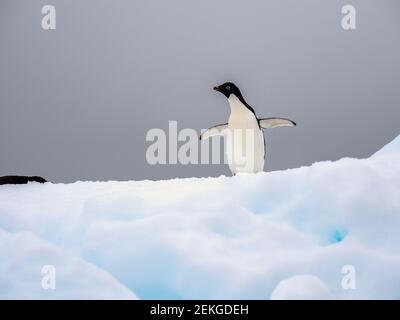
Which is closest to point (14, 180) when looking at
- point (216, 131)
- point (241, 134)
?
point (241, 134)

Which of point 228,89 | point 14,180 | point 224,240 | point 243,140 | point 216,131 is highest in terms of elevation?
point 228,89

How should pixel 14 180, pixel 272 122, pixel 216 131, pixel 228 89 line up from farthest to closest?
pixel 216 131, pixel 272 122, pixel 228 89, pixel 14 180

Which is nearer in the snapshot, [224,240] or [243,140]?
[224,240]

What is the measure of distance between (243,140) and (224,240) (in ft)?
5.57

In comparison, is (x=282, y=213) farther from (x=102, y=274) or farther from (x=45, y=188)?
(x=45, y=188)

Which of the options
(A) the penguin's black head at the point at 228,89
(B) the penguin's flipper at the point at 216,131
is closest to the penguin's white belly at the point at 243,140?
(A) the penguin's black head at the point at 228,89

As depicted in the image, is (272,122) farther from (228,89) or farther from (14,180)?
(14,180)

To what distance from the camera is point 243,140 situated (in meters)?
3.41

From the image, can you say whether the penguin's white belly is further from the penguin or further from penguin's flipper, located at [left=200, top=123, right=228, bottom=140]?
the penguin

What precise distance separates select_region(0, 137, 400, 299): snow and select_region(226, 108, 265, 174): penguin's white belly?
1251 mm

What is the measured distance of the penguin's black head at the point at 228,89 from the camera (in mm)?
3389

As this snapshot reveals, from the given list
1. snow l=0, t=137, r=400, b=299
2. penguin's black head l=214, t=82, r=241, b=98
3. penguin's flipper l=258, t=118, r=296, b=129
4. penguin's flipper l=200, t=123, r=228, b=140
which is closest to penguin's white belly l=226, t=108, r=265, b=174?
penguin's black head l=214, t=82, r=241, b=98

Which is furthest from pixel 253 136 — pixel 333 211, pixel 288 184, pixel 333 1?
pixel 333 211

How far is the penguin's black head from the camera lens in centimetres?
339
